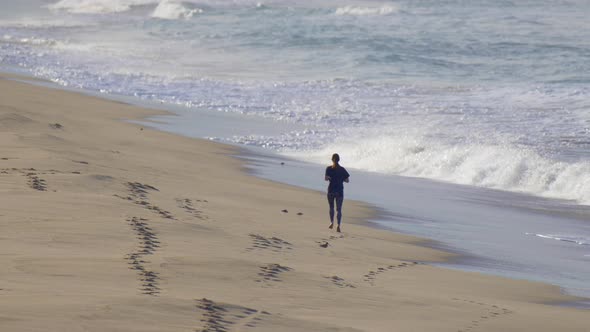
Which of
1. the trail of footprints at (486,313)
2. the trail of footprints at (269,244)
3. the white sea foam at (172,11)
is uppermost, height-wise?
the white sea foam at (172,11)

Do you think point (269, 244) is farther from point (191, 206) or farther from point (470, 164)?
point (470, 164)

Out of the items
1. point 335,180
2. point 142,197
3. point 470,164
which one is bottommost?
point 142,197

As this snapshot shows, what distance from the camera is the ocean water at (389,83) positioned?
632 inches

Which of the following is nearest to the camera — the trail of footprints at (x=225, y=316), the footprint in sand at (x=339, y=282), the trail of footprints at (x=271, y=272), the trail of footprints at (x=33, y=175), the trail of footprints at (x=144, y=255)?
the trail of footprints at (x=225, y=316)

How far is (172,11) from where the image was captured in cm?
5534

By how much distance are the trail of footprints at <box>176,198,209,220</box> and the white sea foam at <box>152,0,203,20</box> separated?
4162 centimetres

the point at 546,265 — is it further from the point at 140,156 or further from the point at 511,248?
the point at 140,156

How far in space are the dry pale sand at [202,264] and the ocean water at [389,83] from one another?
1467mm

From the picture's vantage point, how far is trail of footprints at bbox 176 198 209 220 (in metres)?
10.8

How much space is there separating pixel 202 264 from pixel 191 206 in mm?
3196

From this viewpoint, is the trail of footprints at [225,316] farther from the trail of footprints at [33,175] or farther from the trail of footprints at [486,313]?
the trail of footprints at [33,175]

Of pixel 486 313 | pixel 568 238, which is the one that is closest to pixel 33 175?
pixel 486 313

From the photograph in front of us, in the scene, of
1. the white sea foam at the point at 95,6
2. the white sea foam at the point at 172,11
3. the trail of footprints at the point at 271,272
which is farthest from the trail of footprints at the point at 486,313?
the white sea foam at the point at 95,6

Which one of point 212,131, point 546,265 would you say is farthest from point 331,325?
point 212,131
